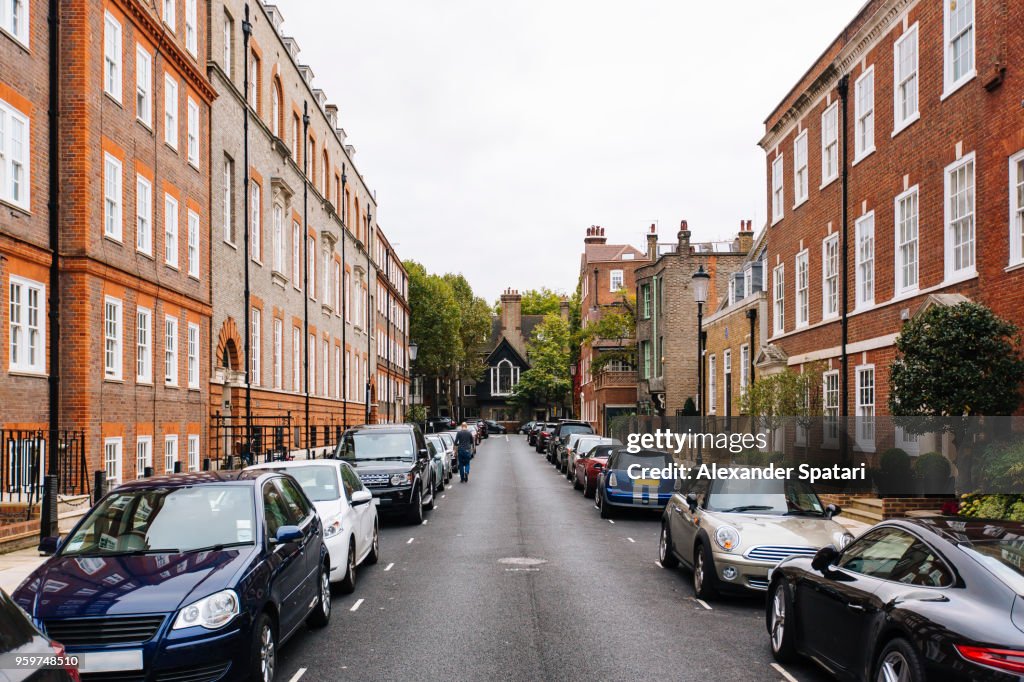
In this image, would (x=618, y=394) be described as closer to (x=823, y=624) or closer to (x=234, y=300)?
(x=234, y=300)

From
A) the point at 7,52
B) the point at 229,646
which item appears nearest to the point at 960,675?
the point at 229,646

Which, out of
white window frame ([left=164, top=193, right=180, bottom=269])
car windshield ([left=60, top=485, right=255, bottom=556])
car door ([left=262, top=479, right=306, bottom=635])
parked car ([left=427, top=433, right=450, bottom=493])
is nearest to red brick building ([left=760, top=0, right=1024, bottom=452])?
parked car ([left=427, top=433, right=450, bottom=493])

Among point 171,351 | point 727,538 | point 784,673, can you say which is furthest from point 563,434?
point 784,673

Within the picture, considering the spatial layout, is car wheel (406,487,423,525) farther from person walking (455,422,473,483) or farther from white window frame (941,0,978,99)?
white window frame (941,0,978,99)

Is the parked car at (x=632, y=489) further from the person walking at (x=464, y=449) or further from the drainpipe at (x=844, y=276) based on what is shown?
the person walking at (x=464, y=449)

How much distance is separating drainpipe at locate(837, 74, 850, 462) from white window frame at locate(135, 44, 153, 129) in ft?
53.2

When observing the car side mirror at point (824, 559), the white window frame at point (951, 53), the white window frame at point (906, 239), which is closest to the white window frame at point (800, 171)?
the white window frame at point (906, 239)

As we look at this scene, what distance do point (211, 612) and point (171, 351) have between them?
17202mm

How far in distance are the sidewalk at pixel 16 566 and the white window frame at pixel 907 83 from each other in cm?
1699

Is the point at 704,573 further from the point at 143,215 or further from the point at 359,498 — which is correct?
the point at 143,215

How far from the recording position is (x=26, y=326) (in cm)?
1577

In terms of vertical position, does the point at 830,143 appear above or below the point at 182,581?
above

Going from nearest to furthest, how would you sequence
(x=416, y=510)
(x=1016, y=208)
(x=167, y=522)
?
(x=167, y=522), (x=1016, y=208), (x=416, y=510)

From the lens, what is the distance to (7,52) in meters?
15.2
